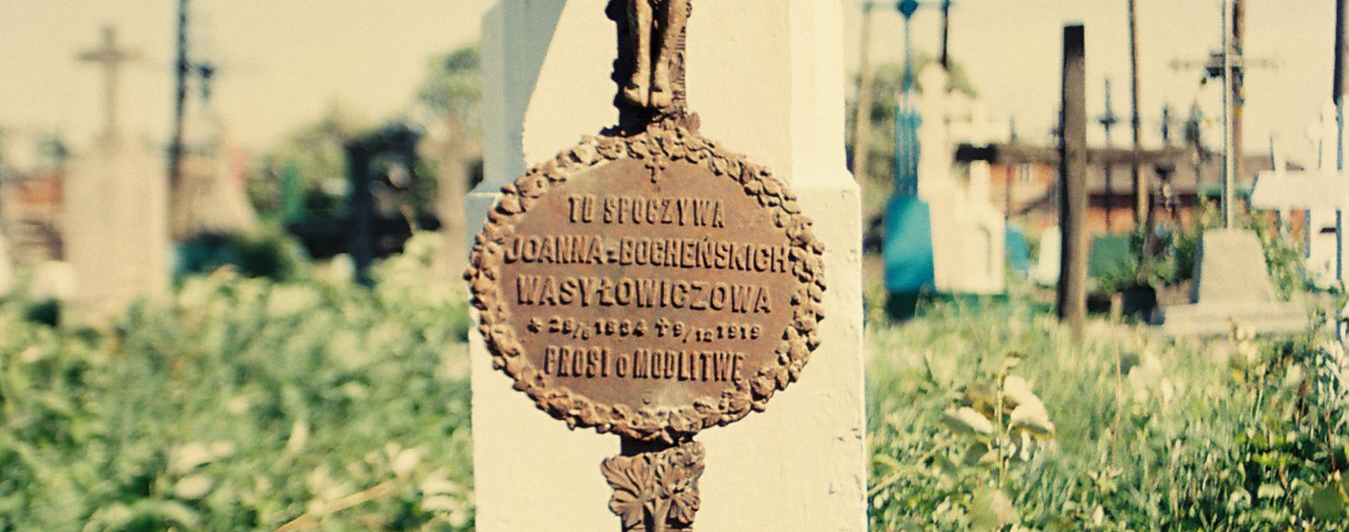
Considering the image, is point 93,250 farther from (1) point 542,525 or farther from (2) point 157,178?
A: (1) point 542,525

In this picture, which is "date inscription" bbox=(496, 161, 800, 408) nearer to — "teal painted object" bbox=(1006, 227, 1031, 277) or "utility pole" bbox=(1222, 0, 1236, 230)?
"utility pole" bbox=(1222, 0, 1236, 230)

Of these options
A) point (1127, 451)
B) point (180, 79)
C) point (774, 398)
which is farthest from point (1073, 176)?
point (180, 79)

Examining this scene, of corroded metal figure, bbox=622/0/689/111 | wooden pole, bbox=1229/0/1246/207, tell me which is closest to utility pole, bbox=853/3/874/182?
wooden pole, bbox=1229/0/1246/207

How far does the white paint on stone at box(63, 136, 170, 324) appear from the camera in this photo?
8.48m

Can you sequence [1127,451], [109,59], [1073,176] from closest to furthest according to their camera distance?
1. [1127,451]
2. [1073,176]
3. [109,59]

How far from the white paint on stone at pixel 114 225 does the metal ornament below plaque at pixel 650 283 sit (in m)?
6.74

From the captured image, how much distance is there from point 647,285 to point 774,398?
0.78 m

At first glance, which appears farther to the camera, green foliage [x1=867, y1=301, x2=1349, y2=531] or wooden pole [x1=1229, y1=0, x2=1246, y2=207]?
wooden pole [x1=1229, y1=0, x2=1246, y2=207]

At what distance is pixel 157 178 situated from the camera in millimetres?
8922

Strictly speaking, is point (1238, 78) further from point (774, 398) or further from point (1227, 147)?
point (774, 398)

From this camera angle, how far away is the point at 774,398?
3.10m

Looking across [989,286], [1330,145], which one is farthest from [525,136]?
[989,286]

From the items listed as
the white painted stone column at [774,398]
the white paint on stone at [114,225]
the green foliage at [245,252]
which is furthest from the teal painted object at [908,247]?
the green foliage at [245,252]

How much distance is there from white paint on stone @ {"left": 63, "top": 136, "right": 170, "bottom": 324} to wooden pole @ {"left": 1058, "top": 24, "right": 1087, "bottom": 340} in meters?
6.15
